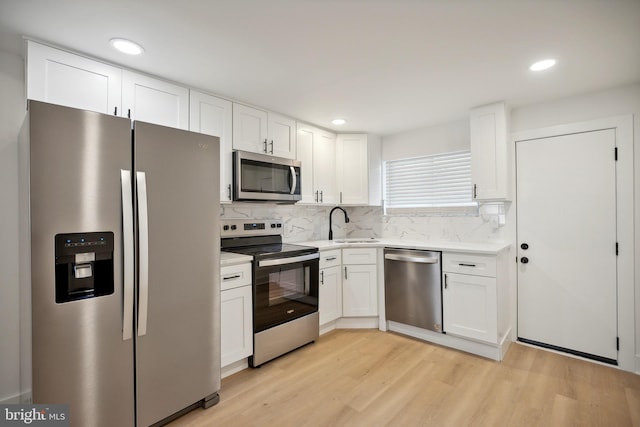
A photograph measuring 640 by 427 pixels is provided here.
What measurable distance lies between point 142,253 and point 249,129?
5.23 ft

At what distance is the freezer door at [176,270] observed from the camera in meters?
1.71

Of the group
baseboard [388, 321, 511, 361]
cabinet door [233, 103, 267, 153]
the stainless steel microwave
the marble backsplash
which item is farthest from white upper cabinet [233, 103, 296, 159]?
baseboard [388, 321, 511, 361]

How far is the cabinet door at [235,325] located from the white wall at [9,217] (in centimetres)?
133

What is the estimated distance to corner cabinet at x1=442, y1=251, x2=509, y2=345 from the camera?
2654 mm

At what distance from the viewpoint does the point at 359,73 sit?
2.25 metres

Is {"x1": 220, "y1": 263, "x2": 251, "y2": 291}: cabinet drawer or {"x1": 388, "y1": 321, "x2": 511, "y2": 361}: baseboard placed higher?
{"x1": 220, "y1": 263, "x2": 251, "y2": 291}: cabinet drawer

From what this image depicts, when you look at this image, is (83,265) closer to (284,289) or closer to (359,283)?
(284,289)

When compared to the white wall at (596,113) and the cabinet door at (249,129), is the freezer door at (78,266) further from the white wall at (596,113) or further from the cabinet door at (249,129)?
the white wall at (596,113)

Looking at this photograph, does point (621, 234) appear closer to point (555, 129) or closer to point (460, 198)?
point (555, 129)

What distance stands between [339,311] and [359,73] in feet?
7.91

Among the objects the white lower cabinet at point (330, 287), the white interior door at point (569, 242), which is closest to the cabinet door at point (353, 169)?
the white lower cabinet at point (330, 287)

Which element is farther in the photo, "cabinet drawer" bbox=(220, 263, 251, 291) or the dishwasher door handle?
the dishwasher door handle

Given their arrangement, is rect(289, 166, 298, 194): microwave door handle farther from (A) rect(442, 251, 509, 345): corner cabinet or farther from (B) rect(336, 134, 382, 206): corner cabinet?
(A) rect(442, 251, 509, 345): corner cabinet

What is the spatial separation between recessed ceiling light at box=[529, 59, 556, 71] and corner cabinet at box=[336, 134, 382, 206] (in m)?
1.90
